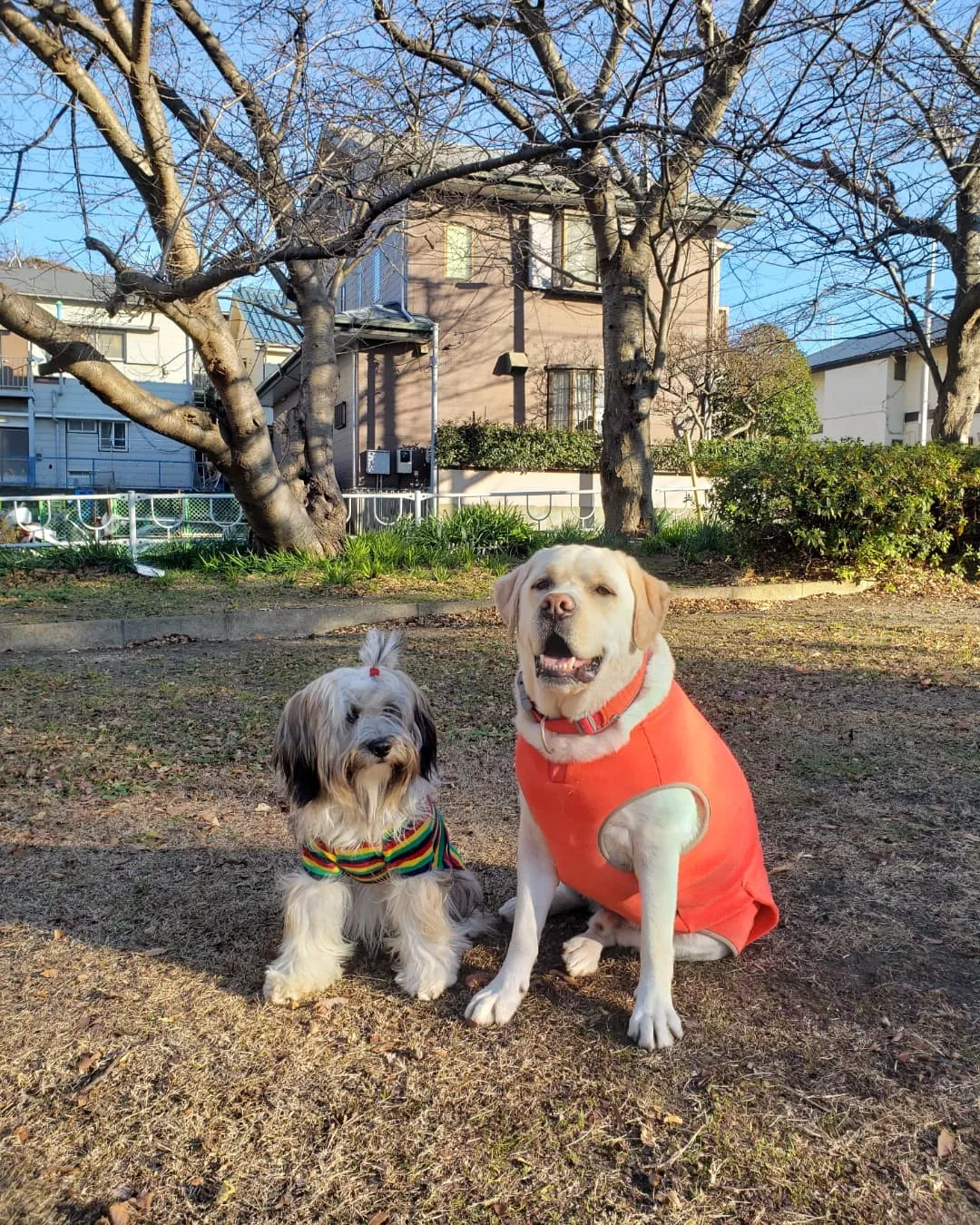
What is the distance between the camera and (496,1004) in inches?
95.2

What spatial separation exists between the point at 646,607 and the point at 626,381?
9493mm

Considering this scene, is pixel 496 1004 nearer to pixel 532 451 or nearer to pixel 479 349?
pixel 532 451

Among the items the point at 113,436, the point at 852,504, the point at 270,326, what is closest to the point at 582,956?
the point at 852,504

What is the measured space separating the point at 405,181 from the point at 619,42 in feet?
7.41

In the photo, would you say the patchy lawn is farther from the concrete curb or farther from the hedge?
the hedge

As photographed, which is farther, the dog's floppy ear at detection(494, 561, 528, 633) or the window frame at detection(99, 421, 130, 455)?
the window frame at detection(99, 421, 130, 455)

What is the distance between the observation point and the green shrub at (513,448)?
1872 centimetres

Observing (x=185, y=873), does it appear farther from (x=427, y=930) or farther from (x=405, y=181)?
(x=405, y=181)

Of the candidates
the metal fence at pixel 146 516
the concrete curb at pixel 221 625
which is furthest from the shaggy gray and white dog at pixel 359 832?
the metal fence at pixel 146 516

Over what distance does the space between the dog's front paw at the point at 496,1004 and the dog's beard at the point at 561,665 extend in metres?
0.90

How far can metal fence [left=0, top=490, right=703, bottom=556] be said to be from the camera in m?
13.0

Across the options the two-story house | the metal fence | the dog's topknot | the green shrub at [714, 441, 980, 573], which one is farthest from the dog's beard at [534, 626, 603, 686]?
the two-story house

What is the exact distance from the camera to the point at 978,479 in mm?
10516

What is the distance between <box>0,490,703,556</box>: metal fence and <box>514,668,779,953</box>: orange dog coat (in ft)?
36.6
